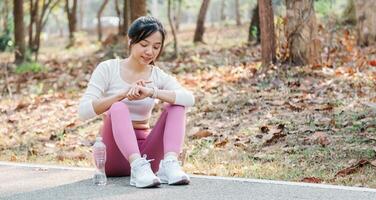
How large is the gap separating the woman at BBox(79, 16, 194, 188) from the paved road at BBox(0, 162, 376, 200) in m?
0.12

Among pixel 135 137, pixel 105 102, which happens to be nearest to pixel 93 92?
pixel 105 102

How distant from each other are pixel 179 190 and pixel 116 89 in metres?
0.87

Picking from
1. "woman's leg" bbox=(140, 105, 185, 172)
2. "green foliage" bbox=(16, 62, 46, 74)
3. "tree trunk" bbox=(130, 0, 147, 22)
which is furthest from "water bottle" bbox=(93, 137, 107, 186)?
"green foliage" bbox=(16, 62, 46, 74)

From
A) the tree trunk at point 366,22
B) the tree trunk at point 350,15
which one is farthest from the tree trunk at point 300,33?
the tree trunk at point 350,15

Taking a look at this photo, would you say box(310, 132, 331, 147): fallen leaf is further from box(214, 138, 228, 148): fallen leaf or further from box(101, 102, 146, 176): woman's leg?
box(101, 102, 146, 176): woman's leg

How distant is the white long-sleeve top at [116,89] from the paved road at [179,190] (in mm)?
490

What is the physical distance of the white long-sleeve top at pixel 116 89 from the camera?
4.83 m

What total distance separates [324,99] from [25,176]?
3851 mm

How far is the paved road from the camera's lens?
4.38m

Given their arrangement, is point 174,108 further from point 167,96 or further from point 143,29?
point 143,29

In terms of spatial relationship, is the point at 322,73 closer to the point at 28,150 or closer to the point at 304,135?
the point at 304,135

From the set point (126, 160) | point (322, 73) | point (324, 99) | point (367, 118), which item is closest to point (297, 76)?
point (322, 73)

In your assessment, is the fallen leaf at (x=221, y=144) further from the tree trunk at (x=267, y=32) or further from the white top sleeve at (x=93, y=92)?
the tree trunk at (x=267, y=32)

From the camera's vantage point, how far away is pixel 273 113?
758 cm
